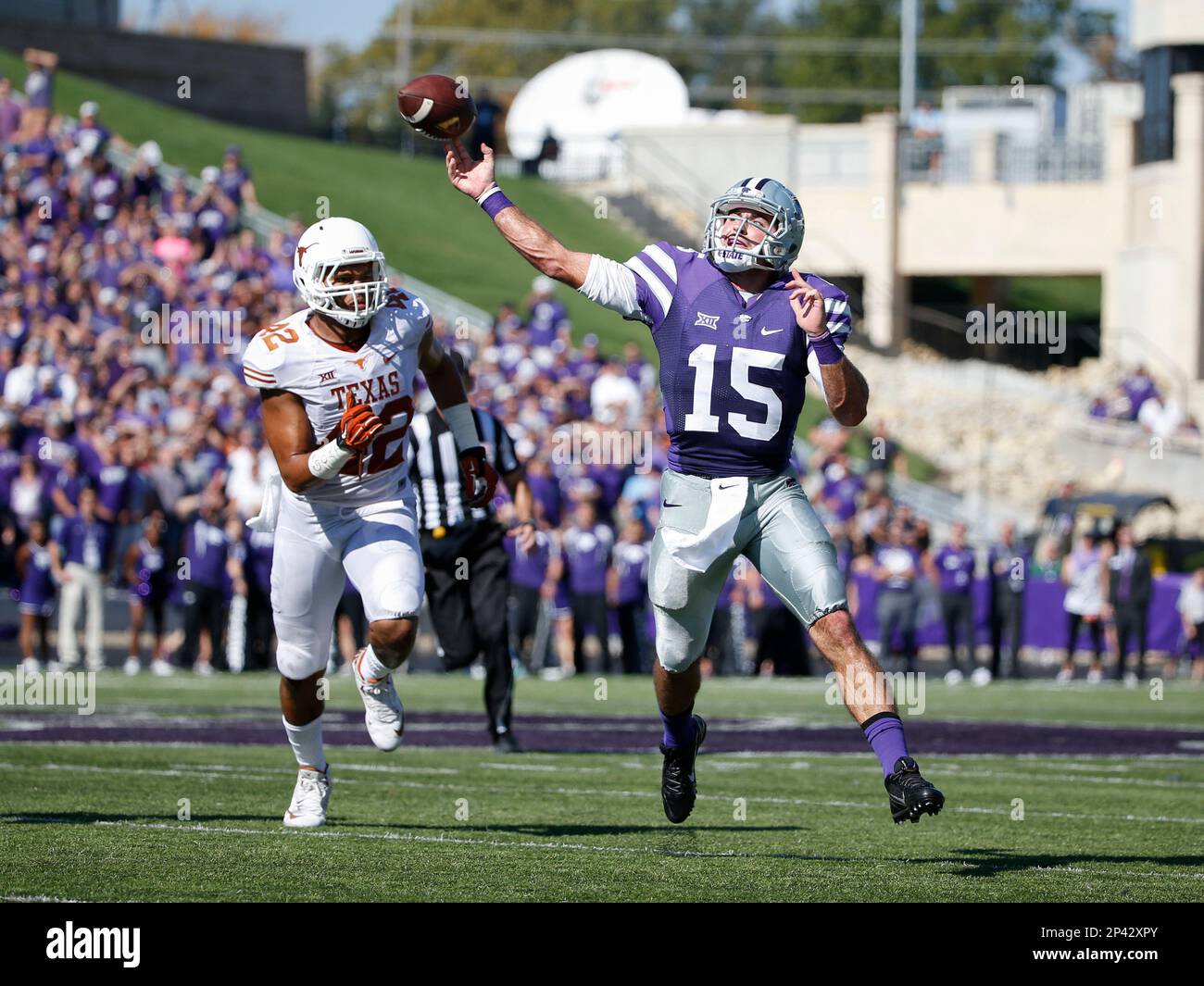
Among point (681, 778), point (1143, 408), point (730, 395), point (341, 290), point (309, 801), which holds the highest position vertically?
point (1143, 408)

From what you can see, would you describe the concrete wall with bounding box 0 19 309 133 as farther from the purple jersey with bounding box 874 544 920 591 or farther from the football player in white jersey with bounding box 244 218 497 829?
the football player in white jersey with bounding box 244 218 497 829

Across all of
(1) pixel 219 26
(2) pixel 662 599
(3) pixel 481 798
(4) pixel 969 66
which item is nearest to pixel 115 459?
(3) pixel 481 798

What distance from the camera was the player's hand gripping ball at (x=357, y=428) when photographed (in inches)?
→ 249

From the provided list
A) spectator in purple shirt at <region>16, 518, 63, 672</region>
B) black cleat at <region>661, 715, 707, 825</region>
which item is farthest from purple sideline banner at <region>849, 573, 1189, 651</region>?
black cleat at <region>661, 715, 707, 825</region>

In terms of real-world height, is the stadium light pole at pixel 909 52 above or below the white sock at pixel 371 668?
above

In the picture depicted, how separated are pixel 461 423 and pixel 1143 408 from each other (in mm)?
21333

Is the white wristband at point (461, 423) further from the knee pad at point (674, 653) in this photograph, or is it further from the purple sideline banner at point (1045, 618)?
the purple sideline banner at point (1045, 618)

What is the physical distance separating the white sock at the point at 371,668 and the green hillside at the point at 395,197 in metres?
20.7

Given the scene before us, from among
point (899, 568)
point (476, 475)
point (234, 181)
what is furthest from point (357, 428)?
point (234, 181)

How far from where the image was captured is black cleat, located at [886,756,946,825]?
221 inches

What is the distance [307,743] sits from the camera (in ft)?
22.5

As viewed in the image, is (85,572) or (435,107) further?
(85,572)

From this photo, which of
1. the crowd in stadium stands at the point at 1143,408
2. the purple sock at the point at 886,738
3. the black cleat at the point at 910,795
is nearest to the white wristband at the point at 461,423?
the purple sock at the point at 886,738
